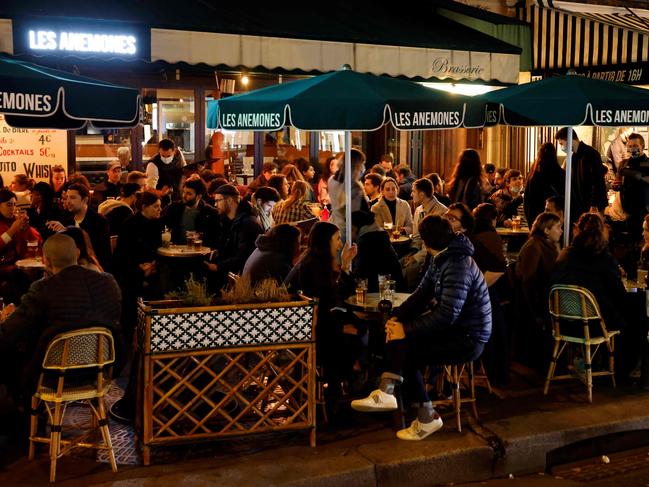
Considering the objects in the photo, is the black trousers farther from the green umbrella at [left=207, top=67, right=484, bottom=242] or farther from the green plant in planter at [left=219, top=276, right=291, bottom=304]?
the green umbrella at [left=207, top=67, right=484, bottom=242]

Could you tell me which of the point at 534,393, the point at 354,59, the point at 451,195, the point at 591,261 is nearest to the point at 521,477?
the point at 534,393

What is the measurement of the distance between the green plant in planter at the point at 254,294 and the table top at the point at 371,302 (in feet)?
3.26

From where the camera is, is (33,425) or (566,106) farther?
(566,106)

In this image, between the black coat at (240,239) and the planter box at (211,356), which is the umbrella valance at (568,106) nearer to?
the black coat at (240,239)

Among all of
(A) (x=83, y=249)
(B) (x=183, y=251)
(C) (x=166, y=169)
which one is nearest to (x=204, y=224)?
(B) (x=183, y=251)

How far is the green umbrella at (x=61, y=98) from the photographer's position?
22.5ft

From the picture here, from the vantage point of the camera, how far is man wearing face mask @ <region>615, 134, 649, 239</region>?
12.3 metres

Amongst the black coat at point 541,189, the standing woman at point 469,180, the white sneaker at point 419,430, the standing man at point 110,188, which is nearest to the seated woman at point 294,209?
the standing woman at point 469,180

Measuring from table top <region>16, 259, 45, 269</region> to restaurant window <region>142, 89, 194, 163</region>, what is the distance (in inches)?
238

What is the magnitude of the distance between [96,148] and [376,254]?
774 cm

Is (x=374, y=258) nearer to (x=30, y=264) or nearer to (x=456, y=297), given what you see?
(x=456, y=297)

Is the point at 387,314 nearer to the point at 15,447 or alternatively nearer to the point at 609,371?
the point at 609,371

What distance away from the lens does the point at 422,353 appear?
7.00 m

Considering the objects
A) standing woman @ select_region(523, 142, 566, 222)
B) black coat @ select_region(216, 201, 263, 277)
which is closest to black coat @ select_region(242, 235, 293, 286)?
black coat @ select_region(216, 201, 263, 277)
